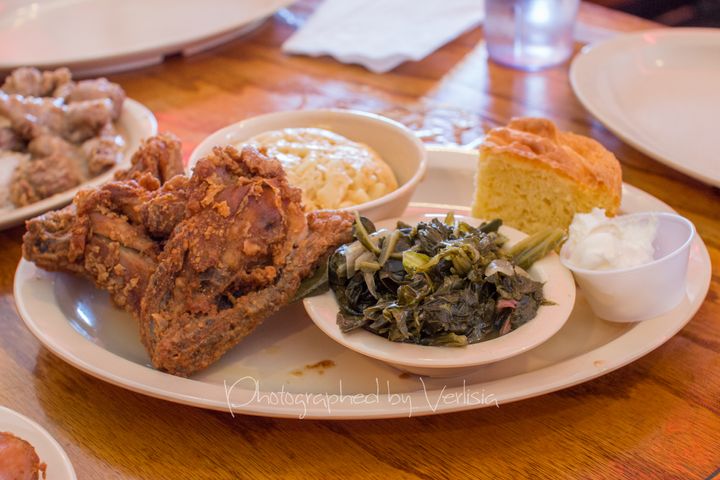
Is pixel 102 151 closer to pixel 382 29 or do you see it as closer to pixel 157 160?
pixel 157 160

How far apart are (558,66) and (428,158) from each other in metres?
1.70

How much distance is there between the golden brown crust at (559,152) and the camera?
2.44 metres

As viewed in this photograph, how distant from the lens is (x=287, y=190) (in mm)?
2115

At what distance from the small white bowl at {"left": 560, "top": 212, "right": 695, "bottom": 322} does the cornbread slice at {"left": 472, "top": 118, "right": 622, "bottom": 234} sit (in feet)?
1.12

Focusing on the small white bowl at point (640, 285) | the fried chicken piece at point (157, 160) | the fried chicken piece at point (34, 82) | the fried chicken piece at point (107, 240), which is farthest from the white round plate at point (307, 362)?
the fried chicken piece at point (34, 82)

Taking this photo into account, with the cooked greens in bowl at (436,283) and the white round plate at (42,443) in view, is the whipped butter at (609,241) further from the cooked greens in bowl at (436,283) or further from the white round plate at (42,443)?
the white round plate at (42,443)

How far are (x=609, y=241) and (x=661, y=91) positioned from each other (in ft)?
6.37

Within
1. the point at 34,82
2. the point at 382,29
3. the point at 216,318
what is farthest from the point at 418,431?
the point at 382,29

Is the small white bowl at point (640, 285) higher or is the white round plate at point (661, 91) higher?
the small white bowl at point (640, 285)

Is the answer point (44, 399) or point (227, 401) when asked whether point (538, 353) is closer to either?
point (227, 401)

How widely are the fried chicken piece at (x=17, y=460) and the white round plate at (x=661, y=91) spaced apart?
2412 mm

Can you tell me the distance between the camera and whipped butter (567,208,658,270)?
2.13 m

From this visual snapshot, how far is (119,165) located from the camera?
10.1 feet

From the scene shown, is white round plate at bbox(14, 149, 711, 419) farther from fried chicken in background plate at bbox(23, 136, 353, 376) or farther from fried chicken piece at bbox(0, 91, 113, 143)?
fried chicken piece at bbox(0, 91, 113, 143)
